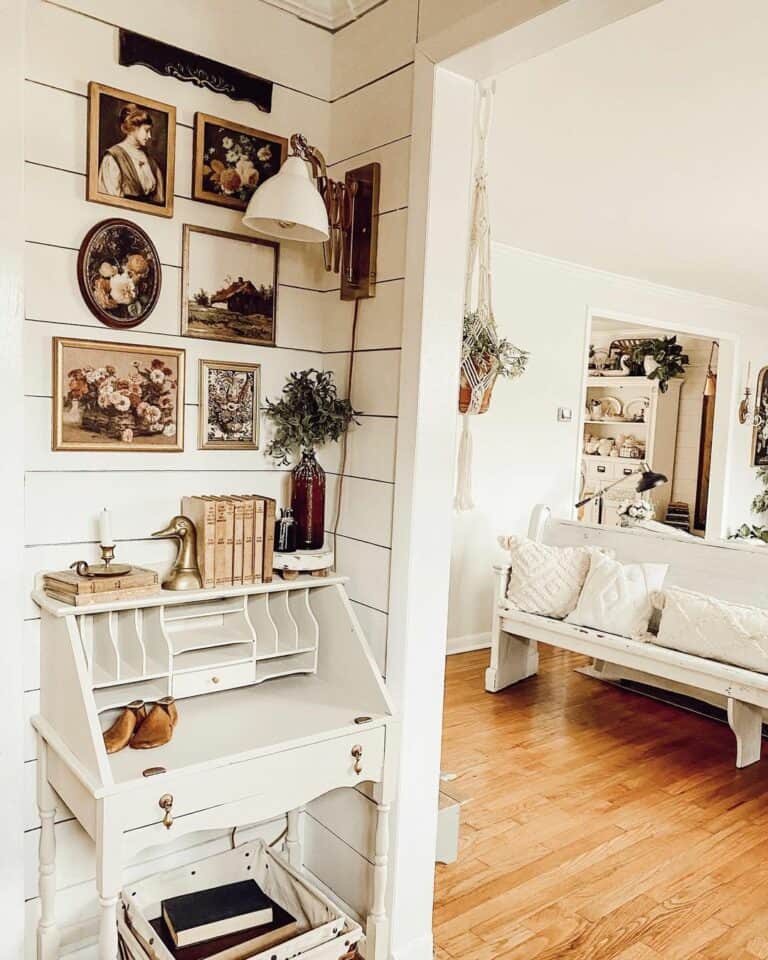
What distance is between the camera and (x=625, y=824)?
9.52ft

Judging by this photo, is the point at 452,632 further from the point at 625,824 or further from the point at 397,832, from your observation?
the point at 397,832

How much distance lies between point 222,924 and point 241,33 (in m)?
2.12

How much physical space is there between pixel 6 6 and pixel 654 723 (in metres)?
3.75

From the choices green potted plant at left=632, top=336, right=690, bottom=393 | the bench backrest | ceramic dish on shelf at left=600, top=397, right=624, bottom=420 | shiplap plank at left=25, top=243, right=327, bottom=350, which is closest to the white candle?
shiplap plank at left=25, top=243, right=327, bottom=350

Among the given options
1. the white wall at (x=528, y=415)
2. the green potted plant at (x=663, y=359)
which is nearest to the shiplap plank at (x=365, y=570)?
the white wall at (x=528, y=415)

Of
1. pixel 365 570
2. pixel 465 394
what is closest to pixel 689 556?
pixel 465 394

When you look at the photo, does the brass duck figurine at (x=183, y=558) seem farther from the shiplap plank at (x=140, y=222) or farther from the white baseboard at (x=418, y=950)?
the white baseboard at (x=418, y=950)

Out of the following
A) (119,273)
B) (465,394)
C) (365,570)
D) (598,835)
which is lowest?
(598,835)

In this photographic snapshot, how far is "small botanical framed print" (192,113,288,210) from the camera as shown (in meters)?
1.94

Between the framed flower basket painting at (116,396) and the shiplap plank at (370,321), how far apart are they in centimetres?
43

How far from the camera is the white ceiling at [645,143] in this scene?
233 centimetres

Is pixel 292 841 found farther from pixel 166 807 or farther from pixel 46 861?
pixel 166 807

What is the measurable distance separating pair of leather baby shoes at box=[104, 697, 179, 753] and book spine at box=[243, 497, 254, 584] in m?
0.35

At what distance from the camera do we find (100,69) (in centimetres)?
177
